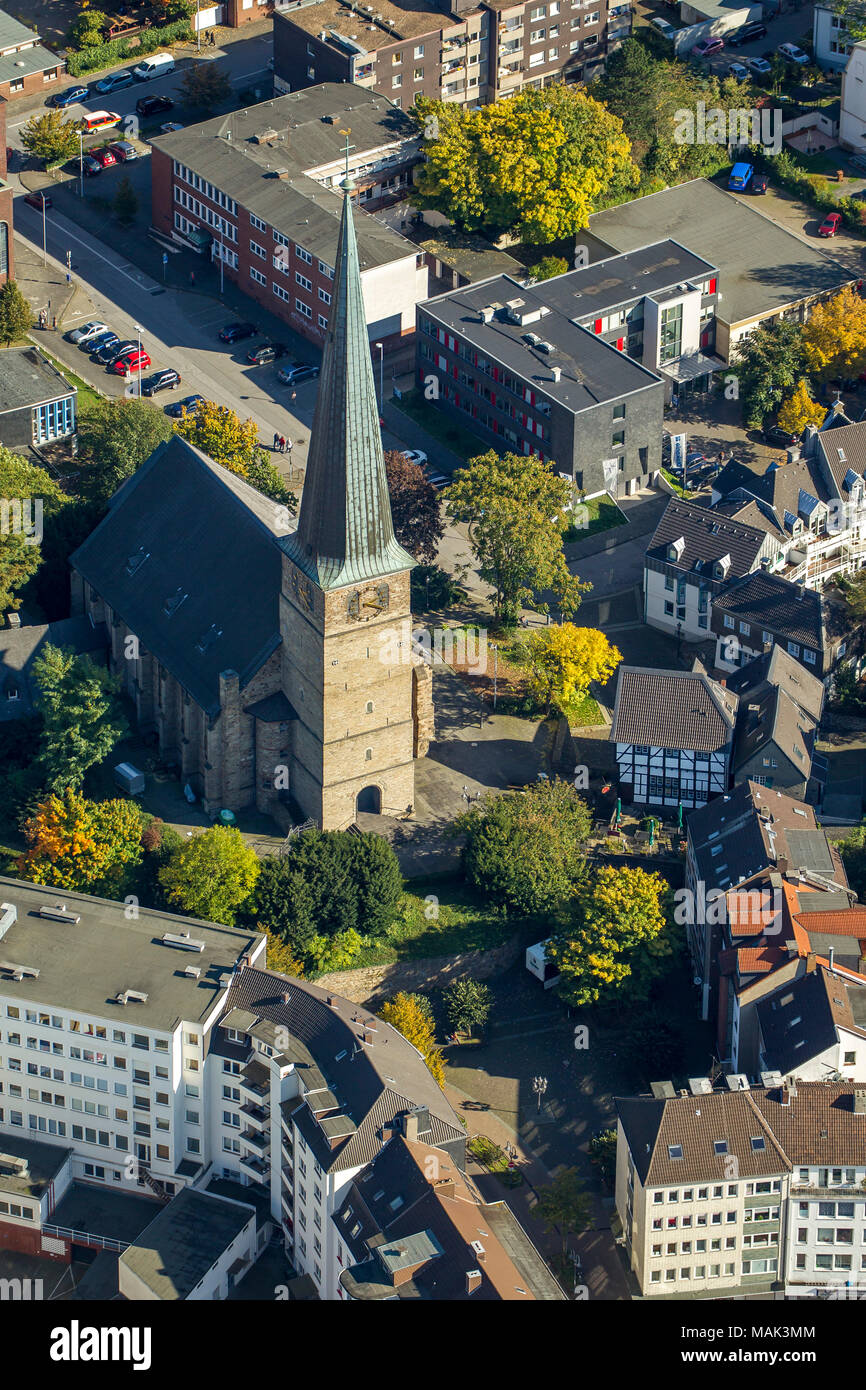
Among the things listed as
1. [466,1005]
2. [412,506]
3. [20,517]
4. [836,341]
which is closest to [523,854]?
[466,1005]

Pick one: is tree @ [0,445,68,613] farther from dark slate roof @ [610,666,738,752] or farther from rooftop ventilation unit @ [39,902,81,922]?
dark slate roof @ [610,666,738,752]

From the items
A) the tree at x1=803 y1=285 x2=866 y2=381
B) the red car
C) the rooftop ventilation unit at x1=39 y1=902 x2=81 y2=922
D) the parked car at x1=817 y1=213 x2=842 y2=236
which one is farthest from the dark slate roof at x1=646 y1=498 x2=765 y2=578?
the rooftop ventilation unit at x1=39 y1=902 x2=81 y2=922

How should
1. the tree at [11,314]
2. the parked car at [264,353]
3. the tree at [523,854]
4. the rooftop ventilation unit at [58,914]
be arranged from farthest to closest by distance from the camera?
the parked car at [264,353] → the tree at [11,314] → the tree at [523,854] → the rooftop ventilation unit at [58,914]

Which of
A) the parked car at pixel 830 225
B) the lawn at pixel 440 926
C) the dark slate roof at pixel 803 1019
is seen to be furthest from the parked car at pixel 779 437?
the dark slate roof at pixel 803 1019

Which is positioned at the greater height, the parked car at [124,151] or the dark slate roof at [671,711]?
the parked car at [124,151]

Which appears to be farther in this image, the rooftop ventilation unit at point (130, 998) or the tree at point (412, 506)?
the tree at point (412, 506)

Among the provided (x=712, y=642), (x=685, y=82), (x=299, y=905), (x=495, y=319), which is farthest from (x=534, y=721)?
(x=685, y=82)

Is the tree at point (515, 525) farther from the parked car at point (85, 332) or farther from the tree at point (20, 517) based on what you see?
the parked car at point (85, 332)
